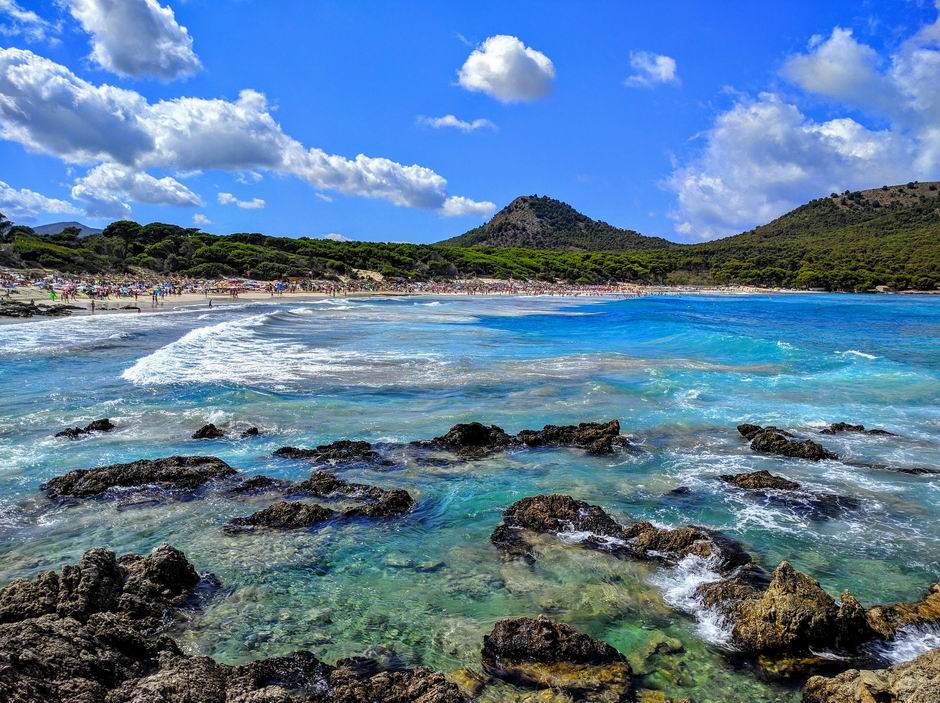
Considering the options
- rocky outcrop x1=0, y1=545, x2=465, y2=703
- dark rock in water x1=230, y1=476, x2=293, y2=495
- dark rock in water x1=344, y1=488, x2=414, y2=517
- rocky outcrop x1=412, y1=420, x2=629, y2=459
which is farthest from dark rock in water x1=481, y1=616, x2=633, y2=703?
rocky outcrop x1=412, y1=420, x2=629, y2=459

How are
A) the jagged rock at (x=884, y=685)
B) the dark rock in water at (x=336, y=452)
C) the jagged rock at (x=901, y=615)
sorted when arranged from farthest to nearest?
the dark rock in water at (x=336, y=452), the jagged rock at (x=901, y=615), the jagged rock at (x=884, y=685)

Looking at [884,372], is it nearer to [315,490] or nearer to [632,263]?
[315,490]

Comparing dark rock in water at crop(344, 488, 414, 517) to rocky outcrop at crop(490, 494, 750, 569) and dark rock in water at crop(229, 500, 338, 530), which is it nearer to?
dark rock in water at crop(229, 500, 338, 530)

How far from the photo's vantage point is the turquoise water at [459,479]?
21.2 feet

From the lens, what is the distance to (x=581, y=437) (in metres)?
13.4

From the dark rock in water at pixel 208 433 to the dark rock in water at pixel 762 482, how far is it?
11.1 meters

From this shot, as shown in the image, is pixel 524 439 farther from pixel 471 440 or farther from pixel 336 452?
pixel 336 452

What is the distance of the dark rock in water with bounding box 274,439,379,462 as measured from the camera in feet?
39.6

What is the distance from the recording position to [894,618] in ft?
21.0

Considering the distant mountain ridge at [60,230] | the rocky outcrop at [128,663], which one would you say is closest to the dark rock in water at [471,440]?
the rocky outcrop at [128,663]

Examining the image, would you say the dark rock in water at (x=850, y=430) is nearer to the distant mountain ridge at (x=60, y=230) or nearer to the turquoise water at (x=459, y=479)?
the turquoise water at (x=459, y=479)

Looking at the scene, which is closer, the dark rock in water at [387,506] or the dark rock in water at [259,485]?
the dark rock in water at [387,506]

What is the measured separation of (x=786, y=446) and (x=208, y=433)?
13162 millimetres

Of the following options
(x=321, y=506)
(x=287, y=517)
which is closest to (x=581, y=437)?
(x=321, y=506)
